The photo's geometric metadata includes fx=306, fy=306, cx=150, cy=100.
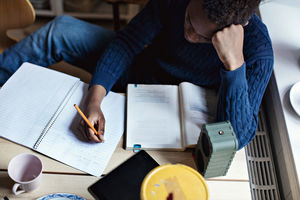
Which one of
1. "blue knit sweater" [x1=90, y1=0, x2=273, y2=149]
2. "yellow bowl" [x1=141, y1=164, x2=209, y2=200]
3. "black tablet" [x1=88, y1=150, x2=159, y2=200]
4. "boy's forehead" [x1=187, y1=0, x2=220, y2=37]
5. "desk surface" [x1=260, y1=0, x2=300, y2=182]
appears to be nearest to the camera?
"yellow bowl" [x1=141, y1=164, x2=209, y2=200]

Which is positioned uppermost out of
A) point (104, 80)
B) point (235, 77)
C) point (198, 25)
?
point (198, 25)

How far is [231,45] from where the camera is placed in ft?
3.15

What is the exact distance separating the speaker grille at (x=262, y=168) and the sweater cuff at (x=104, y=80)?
0.65 meters

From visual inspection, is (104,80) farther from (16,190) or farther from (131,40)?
(16,190)

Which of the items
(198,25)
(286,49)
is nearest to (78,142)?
(198,25)

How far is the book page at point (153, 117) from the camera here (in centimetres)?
Answer: 97

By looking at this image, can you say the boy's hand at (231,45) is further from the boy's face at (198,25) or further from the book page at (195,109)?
the book page at (195,109)

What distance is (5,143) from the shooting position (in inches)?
36.6

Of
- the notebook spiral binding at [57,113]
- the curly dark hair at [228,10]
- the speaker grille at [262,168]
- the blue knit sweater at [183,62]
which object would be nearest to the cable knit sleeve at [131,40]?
the blue knit sweater at [183,62]

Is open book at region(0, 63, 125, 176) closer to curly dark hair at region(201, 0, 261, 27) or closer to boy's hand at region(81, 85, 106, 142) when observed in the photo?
boy's hand at region(81, 85, 106, 142)

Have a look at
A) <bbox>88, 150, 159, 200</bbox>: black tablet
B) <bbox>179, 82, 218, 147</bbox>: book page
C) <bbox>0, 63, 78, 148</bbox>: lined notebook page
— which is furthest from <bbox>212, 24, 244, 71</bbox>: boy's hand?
<bbox>0, 63, 78, 148</bbox>: lined notebook page

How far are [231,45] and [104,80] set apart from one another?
0.46 meters

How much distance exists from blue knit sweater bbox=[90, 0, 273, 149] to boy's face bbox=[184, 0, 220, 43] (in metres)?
0.13

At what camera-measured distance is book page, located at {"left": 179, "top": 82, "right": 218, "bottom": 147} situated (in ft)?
3.22
